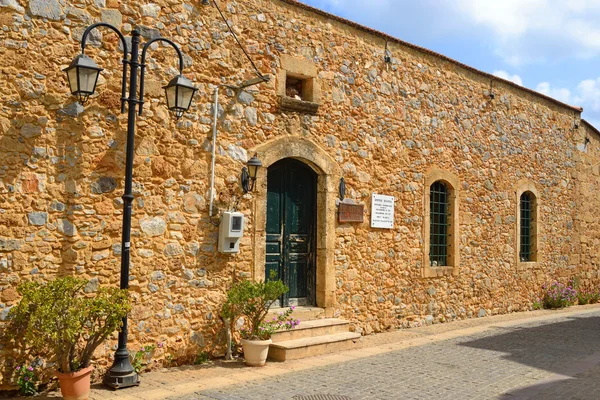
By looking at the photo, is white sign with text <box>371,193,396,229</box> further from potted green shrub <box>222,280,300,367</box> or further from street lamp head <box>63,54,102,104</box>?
street lamp head <box>63,54,102,104</box>

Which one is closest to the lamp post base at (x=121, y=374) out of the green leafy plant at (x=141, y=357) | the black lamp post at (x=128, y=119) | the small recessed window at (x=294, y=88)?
the black lamp post at (x=128, y=119)

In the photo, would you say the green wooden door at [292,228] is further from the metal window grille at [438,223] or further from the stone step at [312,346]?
the metal window grille at [438,223]

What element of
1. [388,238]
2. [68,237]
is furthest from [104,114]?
[388,238]

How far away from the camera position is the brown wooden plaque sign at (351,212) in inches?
328

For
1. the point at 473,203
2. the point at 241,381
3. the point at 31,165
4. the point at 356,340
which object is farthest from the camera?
the point at 473,203

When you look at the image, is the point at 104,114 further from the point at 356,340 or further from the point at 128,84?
the point at 356,340

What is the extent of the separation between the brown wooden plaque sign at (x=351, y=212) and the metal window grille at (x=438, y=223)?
6.72 ft

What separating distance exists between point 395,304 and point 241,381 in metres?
3.95

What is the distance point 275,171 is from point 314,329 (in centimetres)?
217

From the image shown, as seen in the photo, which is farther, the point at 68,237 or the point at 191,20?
the point at 191,20

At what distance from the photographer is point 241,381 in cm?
588

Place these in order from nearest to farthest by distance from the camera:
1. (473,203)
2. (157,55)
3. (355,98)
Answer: (157,55) < (355,98) < (473,203)

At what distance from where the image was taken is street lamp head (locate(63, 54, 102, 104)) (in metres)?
5.22

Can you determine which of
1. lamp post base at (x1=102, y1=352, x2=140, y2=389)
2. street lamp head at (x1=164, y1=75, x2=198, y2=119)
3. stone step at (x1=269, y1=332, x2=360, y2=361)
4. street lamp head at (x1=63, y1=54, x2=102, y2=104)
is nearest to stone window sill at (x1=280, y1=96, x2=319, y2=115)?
street lamp head at (x1=164, y1=75, x2=198, y2=119)
